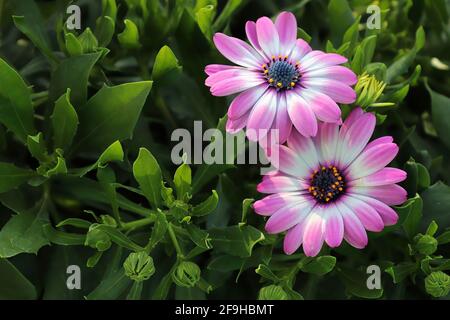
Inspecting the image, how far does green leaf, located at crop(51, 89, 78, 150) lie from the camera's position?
100 centimetres

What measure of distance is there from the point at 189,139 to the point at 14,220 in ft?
0.98

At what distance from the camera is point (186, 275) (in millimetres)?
973

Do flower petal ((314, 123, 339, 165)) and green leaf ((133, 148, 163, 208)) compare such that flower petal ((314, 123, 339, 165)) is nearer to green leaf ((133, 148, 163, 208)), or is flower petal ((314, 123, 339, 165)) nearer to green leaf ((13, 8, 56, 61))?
green leaf ((133, 148, 163, 208))

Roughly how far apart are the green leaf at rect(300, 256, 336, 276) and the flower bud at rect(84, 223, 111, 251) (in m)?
0.27

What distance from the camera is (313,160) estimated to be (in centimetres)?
93

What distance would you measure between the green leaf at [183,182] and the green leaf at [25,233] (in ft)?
0.65

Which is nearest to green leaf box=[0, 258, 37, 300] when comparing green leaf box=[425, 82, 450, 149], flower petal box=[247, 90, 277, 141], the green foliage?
the green foliage

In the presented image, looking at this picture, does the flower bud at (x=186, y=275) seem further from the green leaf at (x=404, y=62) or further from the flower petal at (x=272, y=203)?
the green leaf at (x=404, y=62)

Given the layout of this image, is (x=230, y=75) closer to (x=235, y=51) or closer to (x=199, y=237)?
(x=235, y=51)

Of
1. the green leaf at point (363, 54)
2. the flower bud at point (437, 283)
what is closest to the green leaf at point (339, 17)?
the green leaf at point (363, 54)

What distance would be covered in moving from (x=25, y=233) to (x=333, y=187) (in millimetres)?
434

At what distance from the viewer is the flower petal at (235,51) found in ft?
3.06

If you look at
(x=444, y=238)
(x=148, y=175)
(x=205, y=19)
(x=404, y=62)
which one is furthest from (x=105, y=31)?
(x=444, y=238)

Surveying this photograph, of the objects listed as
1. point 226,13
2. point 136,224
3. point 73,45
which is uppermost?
point 226,13
